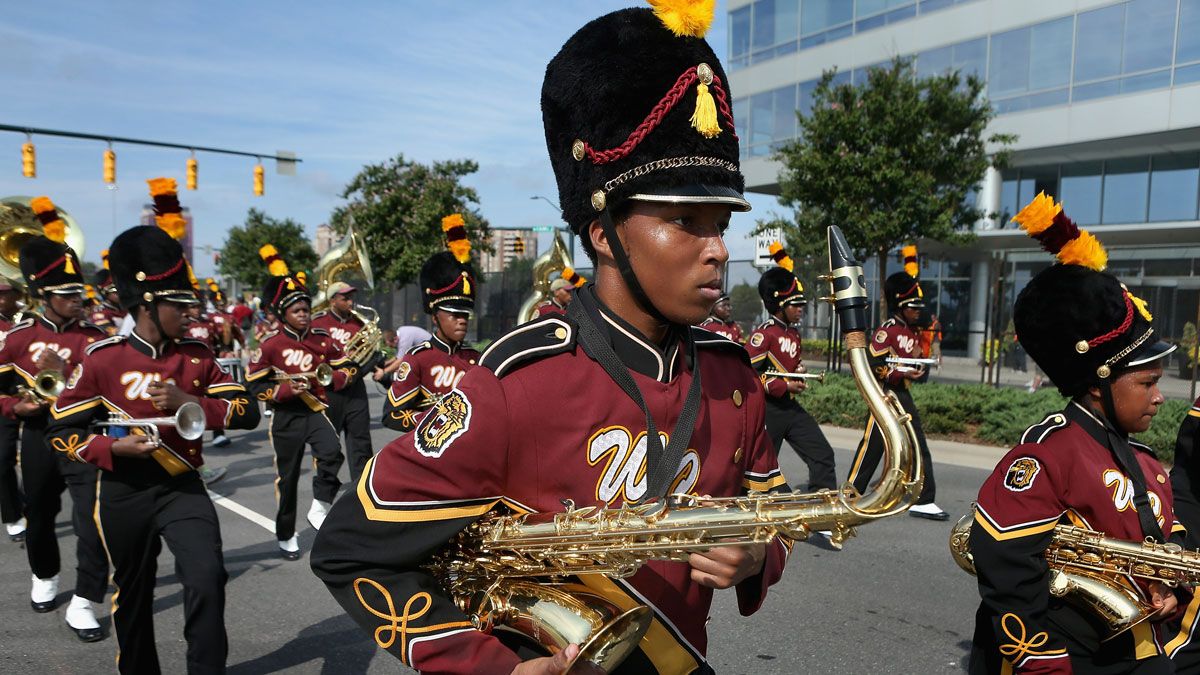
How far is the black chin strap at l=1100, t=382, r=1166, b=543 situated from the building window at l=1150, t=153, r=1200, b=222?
90.7 ft

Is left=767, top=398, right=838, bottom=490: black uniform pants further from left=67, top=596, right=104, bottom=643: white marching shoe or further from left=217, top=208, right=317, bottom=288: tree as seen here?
left=217, top=208, right=317, bottom=288: tree

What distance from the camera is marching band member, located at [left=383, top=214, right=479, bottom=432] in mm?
7641

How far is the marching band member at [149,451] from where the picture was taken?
4.28 meters

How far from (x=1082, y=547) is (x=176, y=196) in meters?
5.51

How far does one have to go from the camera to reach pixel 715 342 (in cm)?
253

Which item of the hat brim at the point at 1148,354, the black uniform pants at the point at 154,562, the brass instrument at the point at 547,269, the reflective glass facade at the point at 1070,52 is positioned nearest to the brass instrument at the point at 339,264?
the brass instrument at the point at 547,269

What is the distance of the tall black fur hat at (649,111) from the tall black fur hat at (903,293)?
8.51 meters

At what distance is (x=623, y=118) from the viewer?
2100 mm

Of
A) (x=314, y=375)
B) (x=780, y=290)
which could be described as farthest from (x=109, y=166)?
(x=780, y=290)

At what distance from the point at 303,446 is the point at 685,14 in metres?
7.20

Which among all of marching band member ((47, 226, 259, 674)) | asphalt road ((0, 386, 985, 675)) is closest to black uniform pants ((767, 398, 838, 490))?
asphalt road ((0, 386, 985, 675))

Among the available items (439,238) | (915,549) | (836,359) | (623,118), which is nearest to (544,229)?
(439,238)

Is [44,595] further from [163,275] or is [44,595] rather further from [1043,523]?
[1043,523]

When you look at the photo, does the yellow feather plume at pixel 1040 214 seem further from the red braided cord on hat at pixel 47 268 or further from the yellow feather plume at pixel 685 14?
the red braided cord on hat at pixel 47 268
